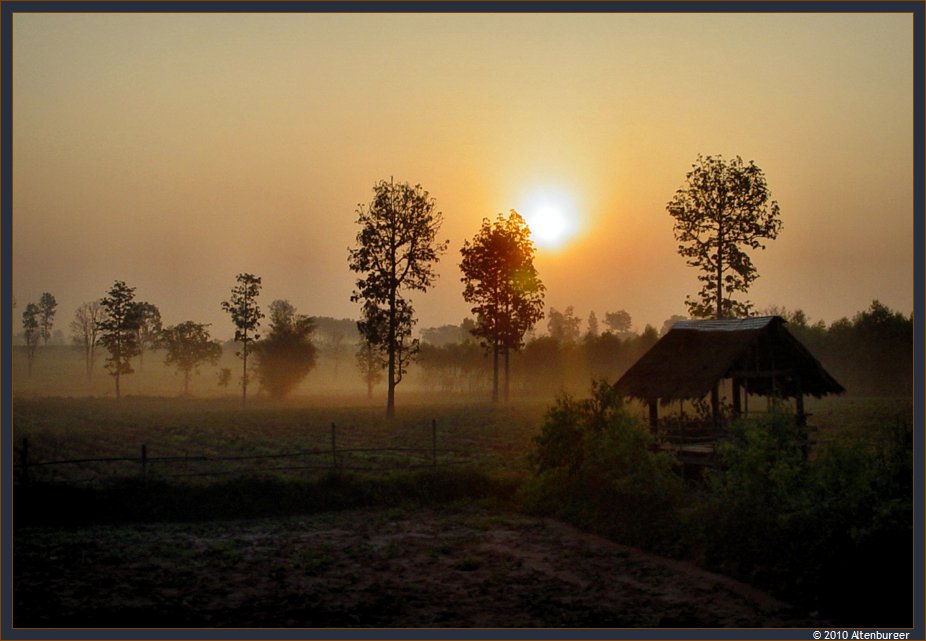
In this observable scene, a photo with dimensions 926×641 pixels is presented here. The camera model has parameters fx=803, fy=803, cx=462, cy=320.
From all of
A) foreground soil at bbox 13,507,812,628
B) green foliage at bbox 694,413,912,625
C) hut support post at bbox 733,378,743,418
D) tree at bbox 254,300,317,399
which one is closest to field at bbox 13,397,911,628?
foreground soil at bbox 13,507,812,628

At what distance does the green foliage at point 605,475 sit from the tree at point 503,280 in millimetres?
34157

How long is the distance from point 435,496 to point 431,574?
8.40 meters

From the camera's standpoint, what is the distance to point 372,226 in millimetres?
48812

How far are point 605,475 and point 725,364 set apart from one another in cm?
491

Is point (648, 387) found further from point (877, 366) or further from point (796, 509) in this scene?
point (877, 366)

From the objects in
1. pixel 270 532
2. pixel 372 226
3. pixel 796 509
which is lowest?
pixel 270 532

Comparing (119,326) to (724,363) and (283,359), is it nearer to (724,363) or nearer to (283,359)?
(283,359)

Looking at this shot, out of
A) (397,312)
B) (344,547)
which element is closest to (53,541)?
(344,547)

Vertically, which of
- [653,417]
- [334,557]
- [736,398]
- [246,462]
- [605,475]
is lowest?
[334,557]

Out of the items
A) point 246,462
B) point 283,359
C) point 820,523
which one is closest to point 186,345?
point 283,359

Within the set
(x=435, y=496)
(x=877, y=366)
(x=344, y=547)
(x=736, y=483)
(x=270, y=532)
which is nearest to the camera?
(x=736, y=483)

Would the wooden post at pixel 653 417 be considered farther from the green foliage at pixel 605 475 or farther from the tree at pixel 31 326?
the tree at pixel 31 326

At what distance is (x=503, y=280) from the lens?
58406mm

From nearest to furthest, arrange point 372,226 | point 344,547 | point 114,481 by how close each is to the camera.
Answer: point 344,547 → point 114,481 → point 372,226
